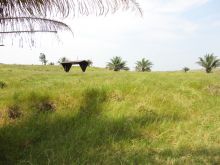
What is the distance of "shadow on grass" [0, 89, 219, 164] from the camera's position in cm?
768

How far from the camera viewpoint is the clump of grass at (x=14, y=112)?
35.2ft

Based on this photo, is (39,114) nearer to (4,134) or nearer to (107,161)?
(4,134)

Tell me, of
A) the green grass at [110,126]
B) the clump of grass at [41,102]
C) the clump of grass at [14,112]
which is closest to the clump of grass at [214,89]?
the green grass at [110,126]

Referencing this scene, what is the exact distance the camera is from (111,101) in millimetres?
11727

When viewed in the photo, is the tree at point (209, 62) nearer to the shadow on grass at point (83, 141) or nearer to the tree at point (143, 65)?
the tree at point (143, 65)

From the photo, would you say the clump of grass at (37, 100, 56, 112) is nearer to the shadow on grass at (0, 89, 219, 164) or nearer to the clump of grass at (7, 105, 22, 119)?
the shadow on grass at (0, 89, 219, 164)

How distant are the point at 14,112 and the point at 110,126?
3.01 metres

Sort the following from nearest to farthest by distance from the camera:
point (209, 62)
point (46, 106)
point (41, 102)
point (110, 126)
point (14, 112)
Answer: point (110, 126)
point (14, 112)
point (46, 106)
point (41, 102)
point (209, 62)

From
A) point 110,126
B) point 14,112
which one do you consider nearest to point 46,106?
point 14,112

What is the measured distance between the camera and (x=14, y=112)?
35.8 ft

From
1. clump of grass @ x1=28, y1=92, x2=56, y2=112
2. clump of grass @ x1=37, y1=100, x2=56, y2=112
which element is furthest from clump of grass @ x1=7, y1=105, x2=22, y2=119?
clump of grass @ x1=37, y1=100, x2=56, y2=112

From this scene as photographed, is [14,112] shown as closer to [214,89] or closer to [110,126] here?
[110,126]

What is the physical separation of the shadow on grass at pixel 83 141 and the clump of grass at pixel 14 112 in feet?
1.71

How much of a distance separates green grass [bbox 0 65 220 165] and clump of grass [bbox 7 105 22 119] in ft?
0.09
